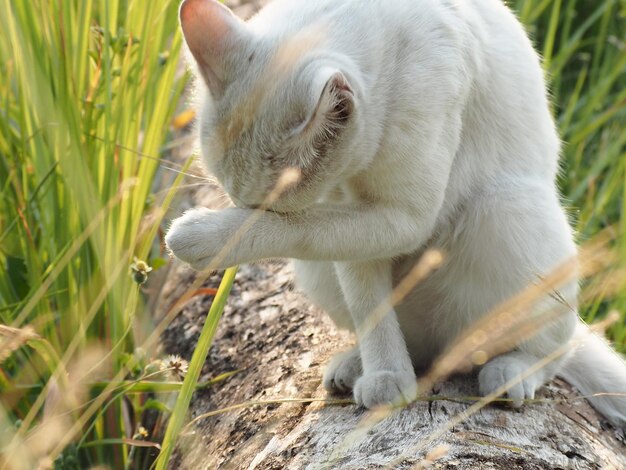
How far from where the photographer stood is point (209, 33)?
152cm

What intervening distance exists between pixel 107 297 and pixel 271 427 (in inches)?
18.6

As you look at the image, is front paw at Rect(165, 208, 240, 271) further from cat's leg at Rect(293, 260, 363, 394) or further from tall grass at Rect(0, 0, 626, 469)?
cat's leg at Rect(293, 260, 363, 394)

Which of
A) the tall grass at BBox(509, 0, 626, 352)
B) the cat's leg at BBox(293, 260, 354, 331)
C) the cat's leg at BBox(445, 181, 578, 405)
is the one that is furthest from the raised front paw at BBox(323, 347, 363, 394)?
the tall grass at BBox(509, 0, 626, 352)

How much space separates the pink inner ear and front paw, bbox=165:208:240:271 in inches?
9.7

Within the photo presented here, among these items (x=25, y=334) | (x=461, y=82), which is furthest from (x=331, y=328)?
(x=25, y=334)

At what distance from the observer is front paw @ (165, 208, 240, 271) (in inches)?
62.0

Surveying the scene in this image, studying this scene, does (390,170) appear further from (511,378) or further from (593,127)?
(593,127)

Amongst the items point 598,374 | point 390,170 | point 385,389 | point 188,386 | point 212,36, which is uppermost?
point 212,36

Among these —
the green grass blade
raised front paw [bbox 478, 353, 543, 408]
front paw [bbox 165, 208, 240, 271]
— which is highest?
front paw [bbox 165, 208, 240, 271]

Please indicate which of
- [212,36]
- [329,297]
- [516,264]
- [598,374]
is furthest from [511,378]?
[212,36]

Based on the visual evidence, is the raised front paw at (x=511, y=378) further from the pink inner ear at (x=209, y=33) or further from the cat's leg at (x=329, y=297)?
the pink inner ear at (x=209, y=33)

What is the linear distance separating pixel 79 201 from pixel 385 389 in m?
0.75

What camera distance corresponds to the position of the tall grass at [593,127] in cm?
252

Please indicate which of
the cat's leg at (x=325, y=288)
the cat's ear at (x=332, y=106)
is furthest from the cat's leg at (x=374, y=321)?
the cat's ear at (x=332, y=106)
